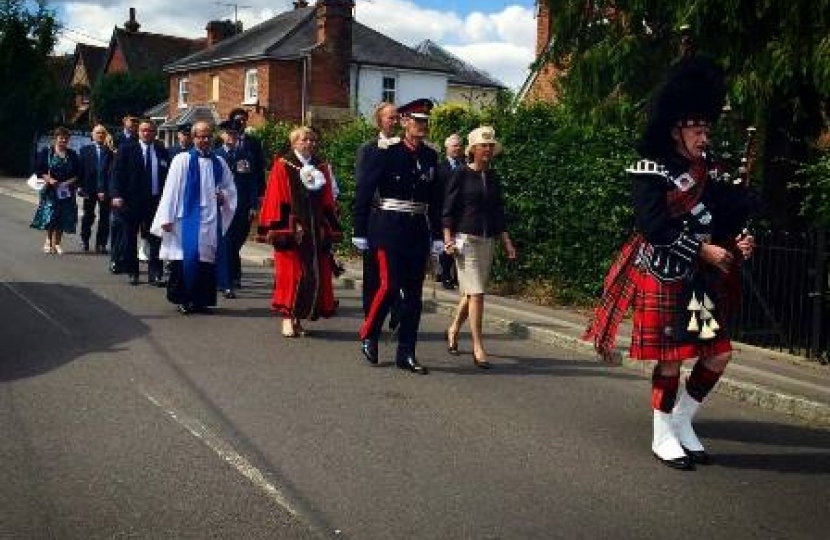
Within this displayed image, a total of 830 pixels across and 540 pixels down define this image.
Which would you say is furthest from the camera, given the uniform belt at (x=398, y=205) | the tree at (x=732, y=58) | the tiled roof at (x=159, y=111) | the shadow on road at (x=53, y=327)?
the tiled roof at (x=159, y=111)

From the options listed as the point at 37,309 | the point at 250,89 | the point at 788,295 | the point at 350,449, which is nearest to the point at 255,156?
the point at 37,309

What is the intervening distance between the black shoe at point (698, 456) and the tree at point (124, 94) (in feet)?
178

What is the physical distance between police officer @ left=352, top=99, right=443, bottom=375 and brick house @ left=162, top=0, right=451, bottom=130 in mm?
31451

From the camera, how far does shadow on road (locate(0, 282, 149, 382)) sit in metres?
8.33

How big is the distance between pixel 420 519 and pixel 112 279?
32.0ft

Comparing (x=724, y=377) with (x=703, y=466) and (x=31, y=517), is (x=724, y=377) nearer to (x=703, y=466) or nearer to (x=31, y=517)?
(x=703, y=466)

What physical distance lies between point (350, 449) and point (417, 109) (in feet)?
11.7

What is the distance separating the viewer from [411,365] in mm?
8477

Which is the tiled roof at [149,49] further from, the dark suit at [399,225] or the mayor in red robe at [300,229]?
the dark suit at [399,225]

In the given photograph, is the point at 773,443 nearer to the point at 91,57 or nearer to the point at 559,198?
the point at 559,198

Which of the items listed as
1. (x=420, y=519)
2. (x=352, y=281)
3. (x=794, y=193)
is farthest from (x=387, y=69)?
(x=420, y=519)

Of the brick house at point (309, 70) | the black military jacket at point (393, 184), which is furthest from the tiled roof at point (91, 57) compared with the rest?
the black military jacket at point (393, 184)

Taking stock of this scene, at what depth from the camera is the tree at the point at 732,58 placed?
952 cm

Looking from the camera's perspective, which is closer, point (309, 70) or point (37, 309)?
point (37, 309)
